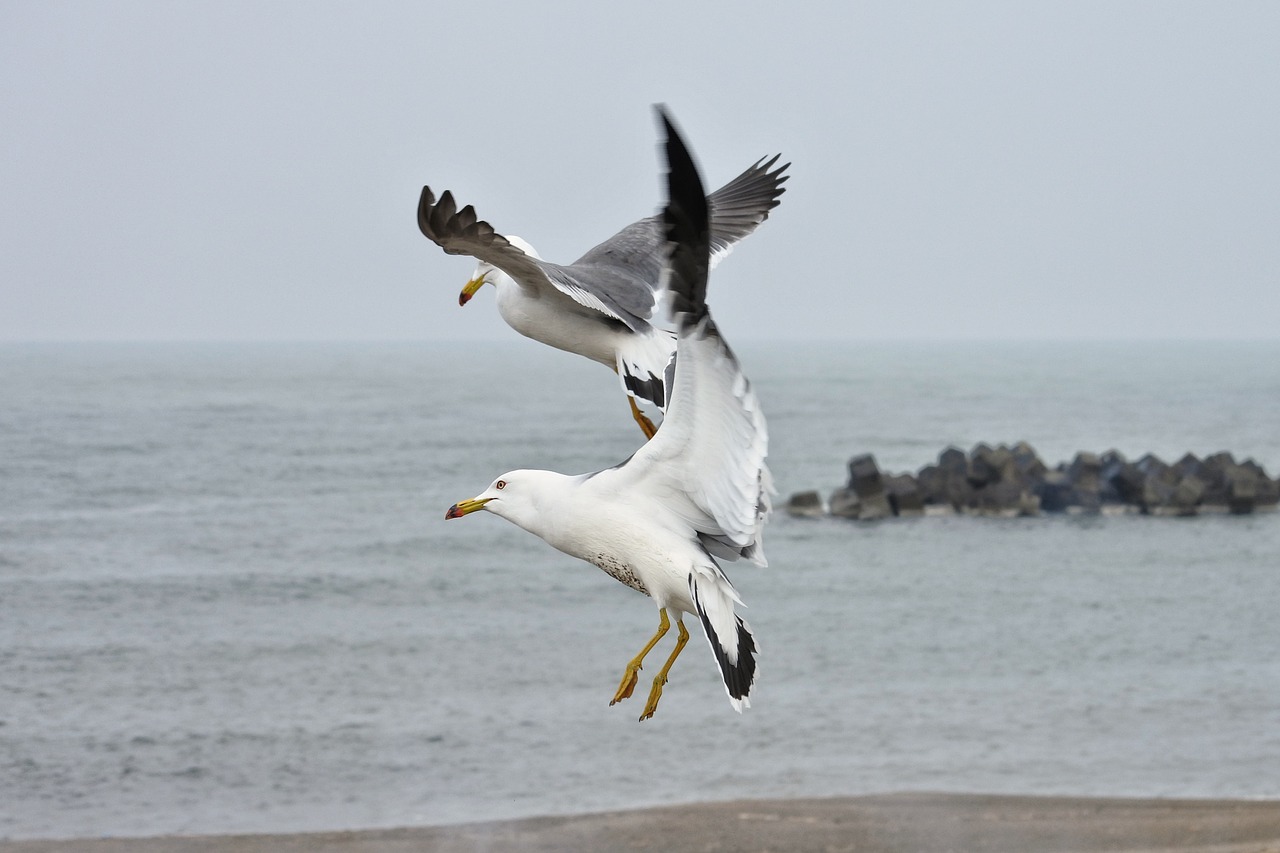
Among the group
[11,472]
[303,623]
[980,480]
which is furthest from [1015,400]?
[303,623]

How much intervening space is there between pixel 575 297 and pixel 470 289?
Result: 2.86 ft

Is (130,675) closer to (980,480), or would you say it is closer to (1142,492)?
(980,480)

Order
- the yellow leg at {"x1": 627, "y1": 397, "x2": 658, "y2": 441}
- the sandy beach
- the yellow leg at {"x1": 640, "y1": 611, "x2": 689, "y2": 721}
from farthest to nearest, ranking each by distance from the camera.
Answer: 1. the sandy beach
2. the yellow leg at {"x1": 627, "y1": 397, "x2": 658, "y2": 441}
3. the yellow leg at {"x1": 640, "y1": 611, "x2": 689, "y2": 721}

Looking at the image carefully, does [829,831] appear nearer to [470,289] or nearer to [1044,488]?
[470,289]

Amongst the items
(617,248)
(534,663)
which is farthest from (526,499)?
(534,663)

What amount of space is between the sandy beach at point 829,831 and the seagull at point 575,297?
2030cm

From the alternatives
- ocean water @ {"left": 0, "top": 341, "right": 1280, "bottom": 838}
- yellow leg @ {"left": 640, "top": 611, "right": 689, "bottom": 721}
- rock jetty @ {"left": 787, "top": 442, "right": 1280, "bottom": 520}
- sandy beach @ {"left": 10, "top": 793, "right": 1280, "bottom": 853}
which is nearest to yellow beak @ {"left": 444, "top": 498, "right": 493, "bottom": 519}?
yellow leg @ {"left": 640, "top": 611, "right": 689, "bottom": 721}

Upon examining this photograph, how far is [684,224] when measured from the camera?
4672mm

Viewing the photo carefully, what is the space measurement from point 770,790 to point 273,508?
50.3 meters

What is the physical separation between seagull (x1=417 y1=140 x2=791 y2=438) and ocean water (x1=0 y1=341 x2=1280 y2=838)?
23897 millimetres

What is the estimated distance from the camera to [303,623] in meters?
47.9

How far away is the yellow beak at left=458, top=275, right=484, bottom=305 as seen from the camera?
6.98 metres

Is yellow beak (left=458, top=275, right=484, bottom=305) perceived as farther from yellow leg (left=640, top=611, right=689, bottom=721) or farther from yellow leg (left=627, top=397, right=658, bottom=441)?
yellow leg (left=640, top=611, right=689, bottom=721)

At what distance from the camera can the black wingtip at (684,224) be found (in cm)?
467
